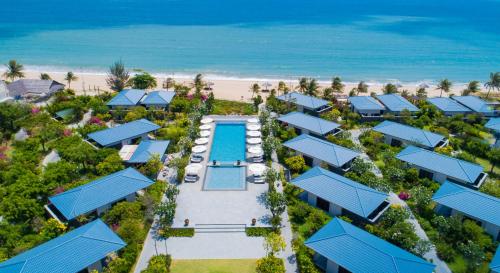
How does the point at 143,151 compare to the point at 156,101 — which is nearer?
the point at 143,151

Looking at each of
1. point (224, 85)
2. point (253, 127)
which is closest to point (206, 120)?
point (253, 127)

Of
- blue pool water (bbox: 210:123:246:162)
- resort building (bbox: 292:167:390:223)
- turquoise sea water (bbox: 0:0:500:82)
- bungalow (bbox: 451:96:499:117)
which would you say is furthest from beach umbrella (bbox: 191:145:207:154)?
turquoise sea water (bbox: 0:0:500:82)

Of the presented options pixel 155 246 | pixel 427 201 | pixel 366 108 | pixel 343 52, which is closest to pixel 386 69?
pixel 343 52

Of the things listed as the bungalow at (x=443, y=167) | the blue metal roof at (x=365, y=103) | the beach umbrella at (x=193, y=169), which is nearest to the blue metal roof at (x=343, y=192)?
the bungalow at (x=443, y=167)

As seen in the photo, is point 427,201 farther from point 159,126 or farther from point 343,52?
point 343,52

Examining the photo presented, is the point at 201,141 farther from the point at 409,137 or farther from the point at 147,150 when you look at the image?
the point at 409,137

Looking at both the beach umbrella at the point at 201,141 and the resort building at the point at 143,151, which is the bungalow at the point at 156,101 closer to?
the beach umbrella at the point at 201,141
